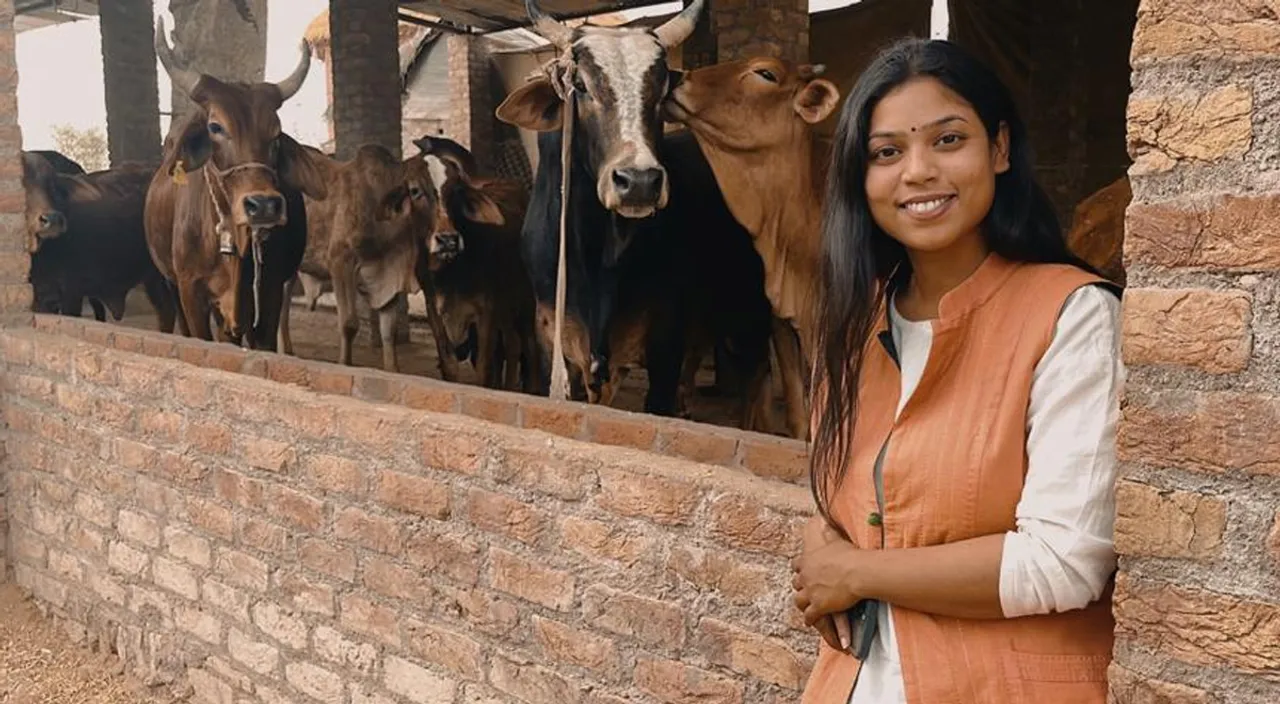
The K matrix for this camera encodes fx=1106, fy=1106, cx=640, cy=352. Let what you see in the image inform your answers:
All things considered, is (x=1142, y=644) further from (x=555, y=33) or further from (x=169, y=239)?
(x=169, y=239)

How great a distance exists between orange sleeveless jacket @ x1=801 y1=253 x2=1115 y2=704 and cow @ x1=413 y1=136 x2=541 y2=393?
204 inches

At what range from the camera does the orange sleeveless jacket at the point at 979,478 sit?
1.49m

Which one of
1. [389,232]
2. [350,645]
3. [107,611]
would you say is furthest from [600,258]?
[389,232]

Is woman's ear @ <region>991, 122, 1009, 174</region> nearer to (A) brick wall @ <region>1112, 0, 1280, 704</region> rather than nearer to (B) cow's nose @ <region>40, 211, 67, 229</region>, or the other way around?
(A) brick wall @ <region>1112, 0, 1280, 704</region>

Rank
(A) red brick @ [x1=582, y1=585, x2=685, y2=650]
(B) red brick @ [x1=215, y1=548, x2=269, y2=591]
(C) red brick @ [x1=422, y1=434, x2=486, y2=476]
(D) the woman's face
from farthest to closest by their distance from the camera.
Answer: (B) red brick @ [x1=215, y1=548, x2=269, y2=591] → (C) red brick @ [x1=422, y1=434, x2=486, y2=476] → (A) red brick @ [x1=582, y1=585, x2=685, y2=650] → (D) the woman's face

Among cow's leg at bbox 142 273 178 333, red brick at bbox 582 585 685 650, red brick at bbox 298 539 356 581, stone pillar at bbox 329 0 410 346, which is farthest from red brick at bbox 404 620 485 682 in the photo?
cow's leg at bbox 142 273 178 333

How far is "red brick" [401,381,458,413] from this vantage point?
3531mm

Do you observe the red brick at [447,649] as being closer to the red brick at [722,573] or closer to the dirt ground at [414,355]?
the red brick at [722,573]

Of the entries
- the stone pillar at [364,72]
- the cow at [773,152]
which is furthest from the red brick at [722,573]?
the stone pillar at [364,72]

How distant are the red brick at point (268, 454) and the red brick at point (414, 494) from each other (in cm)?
52

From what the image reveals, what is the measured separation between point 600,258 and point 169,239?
176 inches

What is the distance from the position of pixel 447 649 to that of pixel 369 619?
40 cm

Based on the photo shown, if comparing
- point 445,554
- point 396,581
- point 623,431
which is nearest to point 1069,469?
point 623,431

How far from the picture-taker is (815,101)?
4.30m
